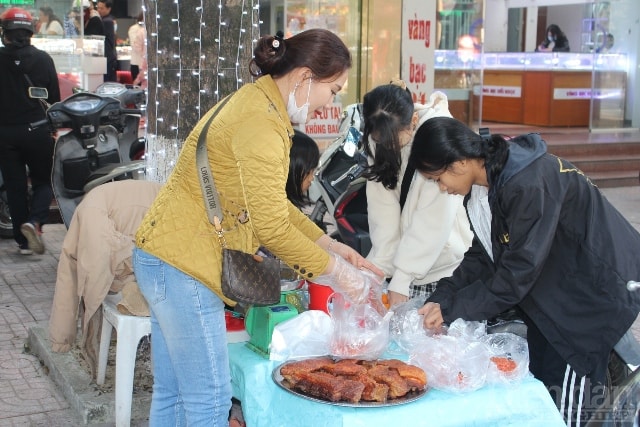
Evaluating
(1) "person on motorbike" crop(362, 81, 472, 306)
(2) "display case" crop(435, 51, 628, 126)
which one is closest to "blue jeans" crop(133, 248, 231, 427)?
(1) "person on motorbike" crop(362, 81, 472, 306)

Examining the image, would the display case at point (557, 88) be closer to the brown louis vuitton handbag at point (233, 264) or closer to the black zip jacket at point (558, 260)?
the black zip jacket at point (558, 260)

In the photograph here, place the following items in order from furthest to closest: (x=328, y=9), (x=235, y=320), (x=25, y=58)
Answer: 1. (x=328, y=9)
2. (x=25, y=58)
3. (x=235, y=320)

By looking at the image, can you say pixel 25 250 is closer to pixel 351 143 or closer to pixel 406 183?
pixel 351 143

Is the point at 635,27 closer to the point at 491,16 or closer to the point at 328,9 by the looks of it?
the point at 491,16

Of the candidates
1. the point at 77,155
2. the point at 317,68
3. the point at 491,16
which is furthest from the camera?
the point at 491,16

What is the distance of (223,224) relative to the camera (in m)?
2.75

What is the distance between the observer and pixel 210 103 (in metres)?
4.67

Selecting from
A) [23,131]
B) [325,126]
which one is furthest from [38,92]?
[325,126]

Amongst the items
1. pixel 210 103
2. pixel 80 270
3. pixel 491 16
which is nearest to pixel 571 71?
pixel 491 16

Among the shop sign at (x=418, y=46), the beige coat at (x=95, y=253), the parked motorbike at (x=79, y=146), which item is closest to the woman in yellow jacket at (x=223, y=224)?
the beige coat at (x=95, y=253)

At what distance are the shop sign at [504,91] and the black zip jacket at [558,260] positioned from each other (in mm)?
12969

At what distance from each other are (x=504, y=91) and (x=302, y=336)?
13.8m

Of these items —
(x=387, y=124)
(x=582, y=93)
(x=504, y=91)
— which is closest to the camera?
(x=387, y=124)

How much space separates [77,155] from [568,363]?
4118 millimetres
